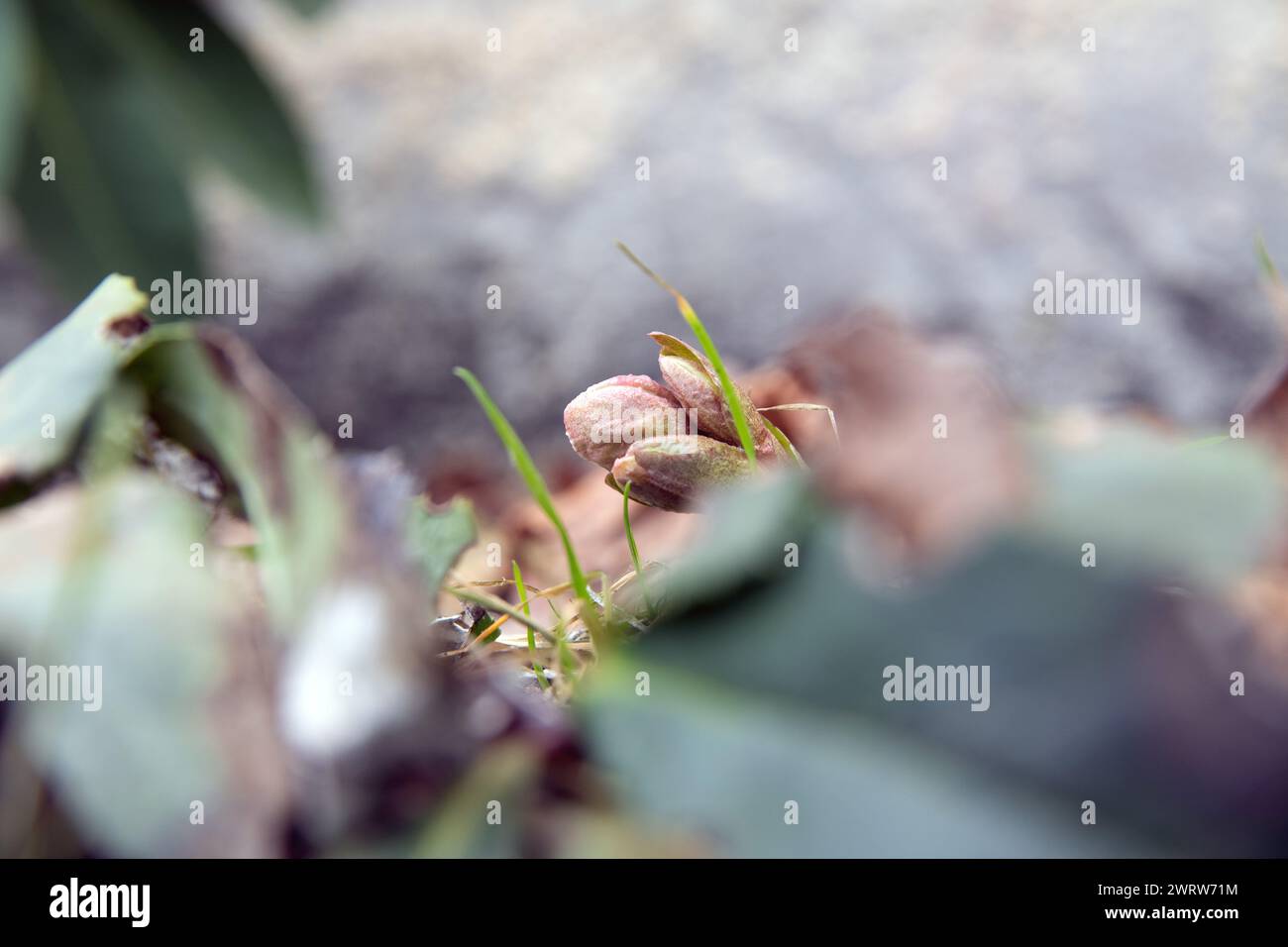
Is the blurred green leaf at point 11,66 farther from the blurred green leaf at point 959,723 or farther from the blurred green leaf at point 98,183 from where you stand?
the blurred green leaf at point 959,723

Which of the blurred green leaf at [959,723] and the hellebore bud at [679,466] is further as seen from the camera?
the hellebore bud at [679,466]

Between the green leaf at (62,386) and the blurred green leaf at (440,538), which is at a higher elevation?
the green leaf at (62,386)

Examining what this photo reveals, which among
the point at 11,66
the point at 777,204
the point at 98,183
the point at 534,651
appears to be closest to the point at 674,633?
the point at 534,651

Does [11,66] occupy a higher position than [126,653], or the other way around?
[11,66]

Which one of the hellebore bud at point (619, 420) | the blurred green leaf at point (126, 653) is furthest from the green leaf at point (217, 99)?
the blurred green leaf at point (126, 653)

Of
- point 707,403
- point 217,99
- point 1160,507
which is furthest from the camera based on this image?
point 217,99

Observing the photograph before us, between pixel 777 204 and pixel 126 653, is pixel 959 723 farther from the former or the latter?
pixel 777 204

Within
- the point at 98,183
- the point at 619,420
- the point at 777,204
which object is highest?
the point at 777,204
